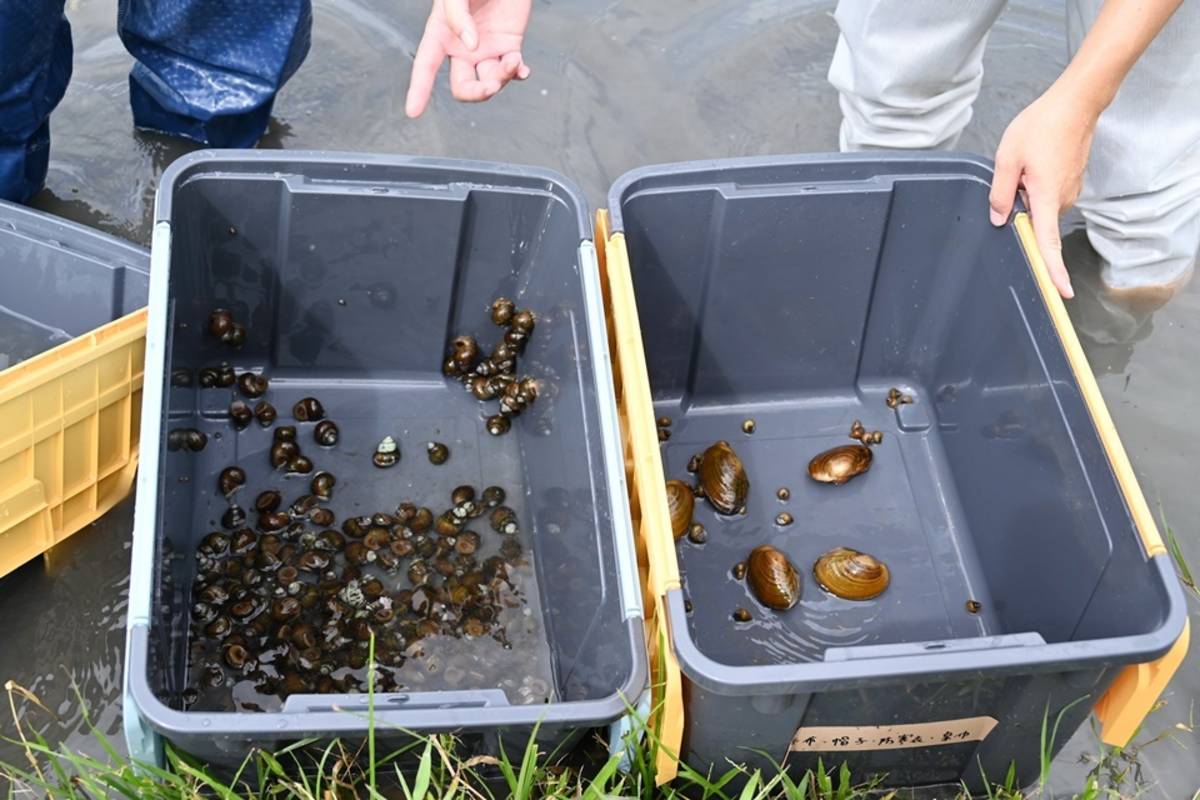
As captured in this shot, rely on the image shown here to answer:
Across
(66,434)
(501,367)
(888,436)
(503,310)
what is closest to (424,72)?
(503,310)

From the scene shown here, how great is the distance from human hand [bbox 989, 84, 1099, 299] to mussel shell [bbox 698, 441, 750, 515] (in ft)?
2.02

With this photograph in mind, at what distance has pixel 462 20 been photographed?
6.47 feet

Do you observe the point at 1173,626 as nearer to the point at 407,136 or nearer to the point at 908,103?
the point at 908,103

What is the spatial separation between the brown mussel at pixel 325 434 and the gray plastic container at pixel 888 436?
0.59 m

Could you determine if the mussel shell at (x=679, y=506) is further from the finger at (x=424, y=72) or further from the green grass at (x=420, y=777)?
the finger at (x=424, y=72)

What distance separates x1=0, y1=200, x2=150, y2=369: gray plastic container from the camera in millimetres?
2109

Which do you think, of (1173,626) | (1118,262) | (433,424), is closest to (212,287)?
(433,424)

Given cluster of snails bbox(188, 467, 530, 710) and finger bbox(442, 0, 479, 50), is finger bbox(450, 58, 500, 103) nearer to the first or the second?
finger bbox(442, 0, 479, 50)

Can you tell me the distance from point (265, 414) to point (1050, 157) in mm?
1395

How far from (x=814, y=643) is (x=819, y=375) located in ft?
1.85

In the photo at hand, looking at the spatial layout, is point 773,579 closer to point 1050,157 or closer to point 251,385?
point 1050,157

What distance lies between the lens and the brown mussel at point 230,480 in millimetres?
2156

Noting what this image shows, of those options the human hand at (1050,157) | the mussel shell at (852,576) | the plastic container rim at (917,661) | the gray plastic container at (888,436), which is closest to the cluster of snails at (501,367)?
the gray plastic container at (888,436)

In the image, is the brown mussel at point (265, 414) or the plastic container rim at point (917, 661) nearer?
the plastic container rim at point (917, 661)
